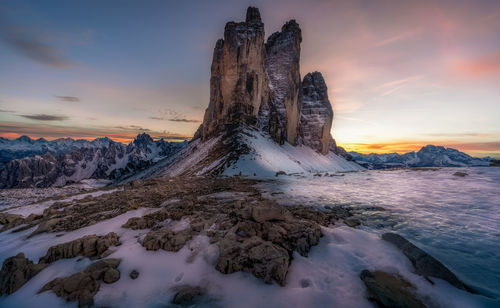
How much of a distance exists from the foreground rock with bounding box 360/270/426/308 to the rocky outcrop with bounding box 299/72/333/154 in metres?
99.9

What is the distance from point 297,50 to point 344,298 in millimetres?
108771

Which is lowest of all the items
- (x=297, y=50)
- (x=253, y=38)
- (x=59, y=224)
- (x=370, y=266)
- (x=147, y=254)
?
(x=59, y=224)

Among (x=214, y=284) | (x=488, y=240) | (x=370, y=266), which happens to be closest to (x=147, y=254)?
(x=214, y=284)

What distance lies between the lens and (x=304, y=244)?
17.1ft

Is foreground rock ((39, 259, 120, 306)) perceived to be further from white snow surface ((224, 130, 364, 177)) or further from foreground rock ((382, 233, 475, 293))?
white snow surface ((224, 130, 364, 177))

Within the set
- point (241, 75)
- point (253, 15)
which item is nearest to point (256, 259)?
point (241, 75)

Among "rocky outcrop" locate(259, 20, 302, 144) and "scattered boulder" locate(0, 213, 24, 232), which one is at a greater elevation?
"rocky outcrop" locate(259, 20, 302, 144)

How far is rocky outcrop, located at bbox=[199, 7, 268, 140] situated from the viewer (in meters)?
71.1

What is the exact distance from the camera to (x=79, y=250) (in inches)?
209

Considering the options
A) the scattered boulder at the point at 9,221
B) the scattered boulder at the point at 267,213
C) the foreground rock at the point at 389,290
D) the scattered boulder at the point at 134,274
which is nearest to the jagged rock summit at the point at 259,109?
the scattered boulder at the point at 9,221

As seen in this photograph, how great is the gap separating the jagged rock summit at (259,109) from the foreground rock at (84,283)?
4077cm

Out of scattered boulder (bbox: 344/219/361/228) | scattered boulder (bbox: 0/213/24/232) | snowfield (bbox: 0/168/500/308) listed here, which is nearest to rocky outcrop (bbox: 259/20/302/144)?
scattered boulder (bbox: 344/219/361/228)

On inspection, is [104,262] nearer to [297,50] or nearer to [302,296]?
[302,296]

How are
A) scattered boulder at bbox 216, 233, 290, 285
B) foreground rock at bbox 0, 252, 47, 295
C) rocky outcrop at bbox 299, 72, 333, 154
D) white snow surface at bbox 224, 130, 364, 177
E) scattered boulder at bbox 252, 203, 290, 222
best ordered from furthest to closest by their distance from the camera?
rocky outcrop at bbox 299, 72, 333, 154, white snow surface at bbox 224, 130, 364, 177, scattered boulder at bbox 252, 203, 290, 222, foreground rock at bbox 0, 252, 47, 295, scattered boulder at bbox 216, 233, 290, 285
